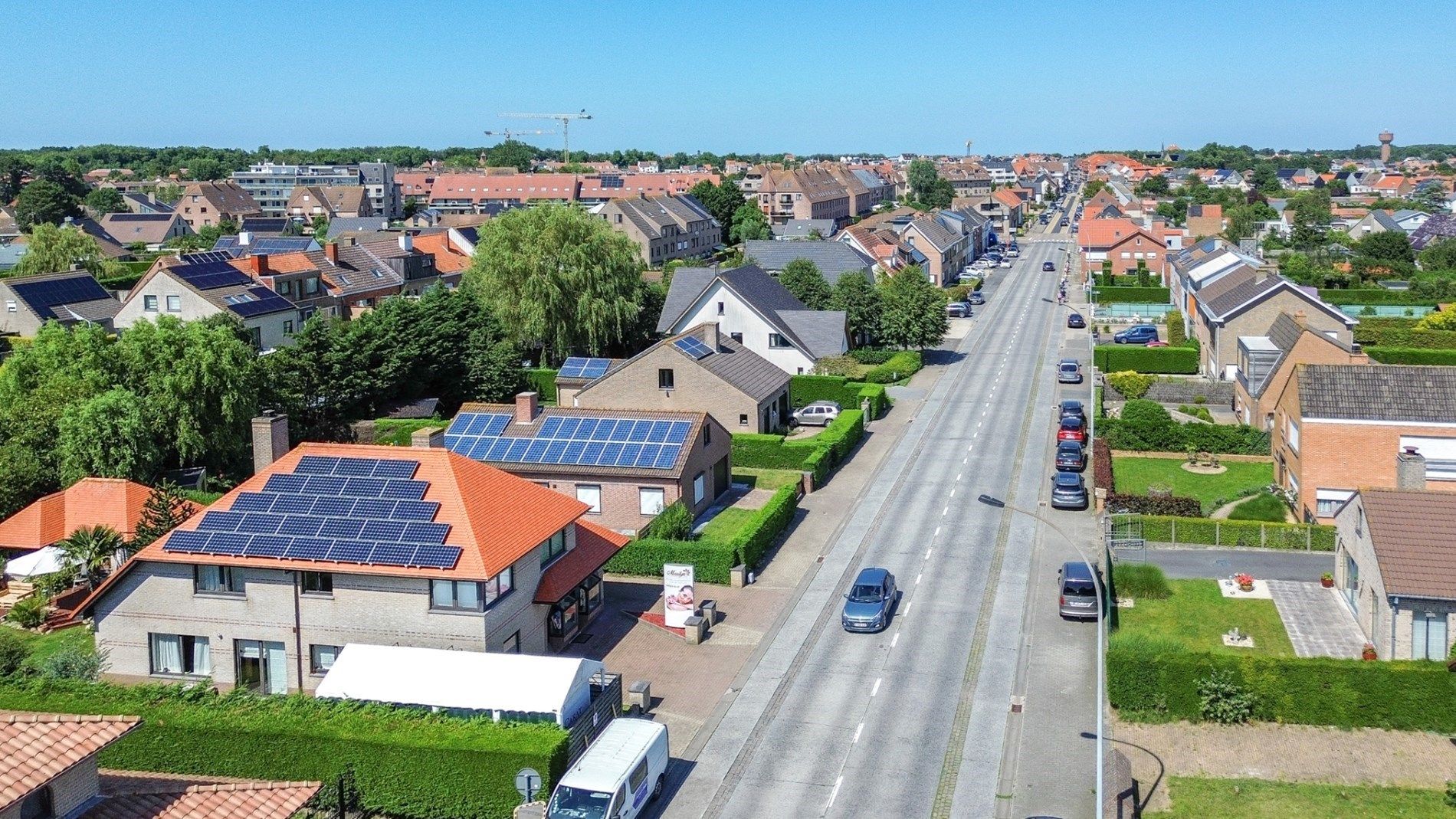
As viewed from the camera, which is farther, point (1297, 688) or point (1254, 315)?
point (1254, 315)

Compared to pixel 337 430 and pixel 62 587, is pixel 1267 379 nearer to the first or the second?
pixel 337 430

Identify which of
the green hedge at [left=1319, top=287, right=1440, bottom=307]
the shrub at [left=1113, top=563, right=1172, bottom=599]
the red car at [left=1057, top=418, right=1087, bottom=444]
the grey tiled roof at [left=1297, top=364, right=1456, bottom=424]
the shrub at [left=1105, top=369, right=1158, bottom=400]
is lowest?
the shrub at [left=1113, top=563, right=1172, bottom=599]

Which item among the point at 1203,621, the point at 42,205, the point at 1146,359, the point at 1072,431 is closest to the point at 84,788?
the point at 1203,621

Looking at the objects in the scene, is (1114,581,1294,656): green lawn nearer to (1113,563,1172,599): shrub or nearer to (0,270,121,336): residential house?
(1113,563,1172,599): shrub

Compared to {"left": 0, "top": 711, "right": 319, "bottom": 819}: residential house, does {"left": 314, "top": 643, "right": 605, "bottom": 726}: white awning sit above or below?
below

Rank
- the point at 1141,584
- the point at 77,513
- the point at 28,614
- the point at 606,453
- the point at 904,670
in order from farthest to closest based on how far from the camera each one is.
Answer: the point at 606,453 → the point at 77,513 → the point at 1141,584 → the point at 28,614 → the point at 904,670

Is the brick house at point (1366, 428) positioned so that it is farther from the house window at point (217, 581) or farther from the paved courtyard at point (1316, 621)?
the house window at point (217, 581)

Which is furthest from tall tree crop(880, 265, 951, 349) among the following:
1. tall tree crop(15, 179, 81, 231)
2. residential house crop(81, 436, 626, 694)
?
tall tree crop(15, 179, 81, 231)

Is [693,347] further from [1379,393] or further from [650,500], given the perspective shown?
[1379,393]
